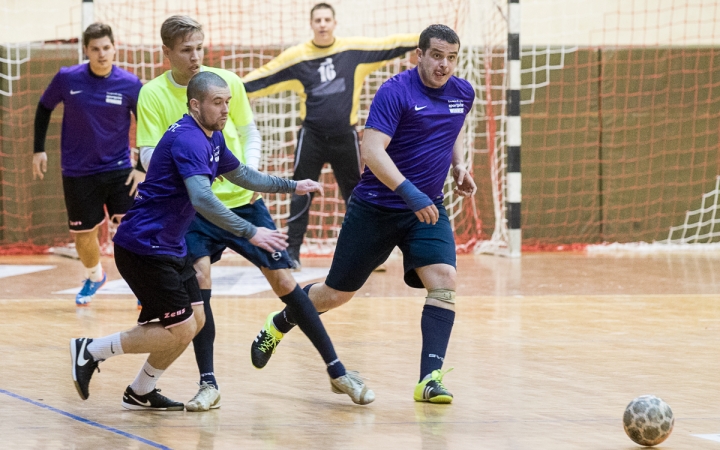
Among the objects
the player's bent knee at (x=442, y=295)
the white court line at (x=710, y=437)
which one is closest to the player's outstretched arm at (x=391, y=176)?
the player's bent knee at (x=442, y=295)

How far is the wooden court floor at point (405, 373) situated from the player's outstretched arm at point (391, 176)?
898mm

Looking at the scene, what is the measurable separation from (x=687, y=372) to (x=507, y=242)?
22.3 feet

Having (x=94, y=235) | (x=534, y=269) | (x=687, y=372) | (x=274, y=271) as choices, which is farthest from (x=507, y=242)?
(x=274, y=271)

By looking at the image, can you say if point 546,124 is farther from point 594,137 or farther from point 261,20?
point 261,20

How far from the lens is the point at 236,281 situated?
10359mm

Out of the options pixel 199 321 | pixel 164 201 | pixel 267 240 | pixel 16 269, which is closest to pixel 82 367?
pixel 199 321

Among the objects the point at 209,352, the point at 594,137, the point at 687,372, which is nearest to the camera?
the point at 209,352

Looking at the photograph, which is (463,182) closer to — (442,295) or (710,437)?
(442,295)

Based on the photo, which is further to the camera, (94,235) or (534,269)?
(534,269)

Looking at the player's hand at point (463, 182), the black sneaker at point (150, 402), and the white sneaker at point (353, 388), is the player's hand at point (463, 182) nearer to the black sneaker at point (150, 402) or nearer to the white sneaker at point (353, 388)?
the white sneaker at point (353, 388)

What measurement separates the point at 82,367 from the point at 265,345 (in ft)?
3.30

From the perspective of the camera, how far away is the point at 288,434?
4621mm

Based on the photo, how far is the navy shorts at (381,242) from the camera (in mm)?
5473

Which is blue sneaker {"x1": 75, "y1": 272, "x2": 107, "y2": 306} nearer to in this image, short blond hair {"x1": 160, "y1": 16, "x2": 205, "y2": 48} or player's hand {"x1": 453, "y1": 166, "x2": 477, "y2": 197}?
short blond hair {"x1": 160, "y1": 16, "x2": 205, "y2": 48}
